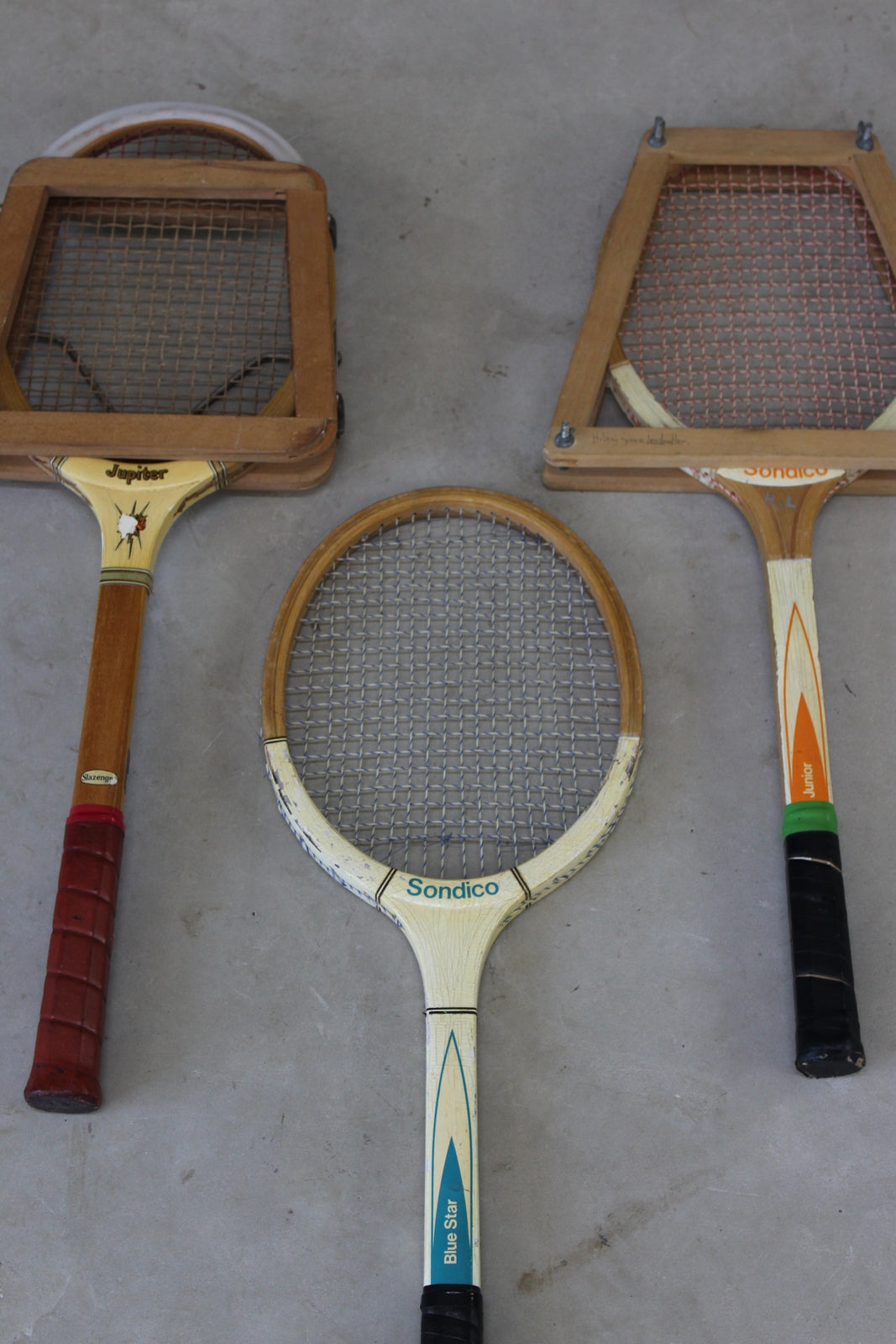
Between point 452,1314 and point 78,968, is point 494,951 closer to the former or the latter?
point 452,1314

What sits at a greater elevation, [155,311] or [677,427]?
[155,311]

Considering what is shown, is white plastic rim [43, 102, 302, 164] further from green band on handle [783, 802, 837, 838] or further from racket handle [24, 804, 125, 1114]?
green band on handle [783, 802, 837, 838]

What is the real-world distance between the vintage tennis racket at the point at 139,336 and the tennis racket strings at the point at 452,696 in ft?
0.87

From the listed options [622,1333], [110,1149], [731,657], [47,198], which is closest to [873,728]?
[731,657]

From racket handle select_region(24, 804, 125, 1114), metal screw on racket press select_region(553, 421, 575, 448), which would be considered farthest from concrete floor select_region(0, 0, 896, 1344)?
metal screw on racket press select_region(553, 421, 575, 448)

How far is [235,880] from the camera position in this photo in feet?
5.56

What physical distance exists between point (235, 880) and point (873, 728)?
100 cm

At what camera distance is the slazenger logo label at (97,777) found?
1.64 m

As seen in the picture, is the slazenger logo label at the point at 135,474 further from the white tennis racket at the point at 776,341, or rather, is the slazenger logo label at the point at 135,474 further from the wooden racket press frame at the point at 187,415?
the white tennis racket at the point at 776,341

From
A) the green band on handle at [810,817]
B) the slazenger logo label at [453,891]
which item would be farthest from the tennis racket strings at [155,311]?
the green band on handle at [810,817]

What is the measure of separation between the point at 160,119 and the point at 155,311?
310 mm

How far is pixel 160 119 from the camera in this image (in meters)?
1.94

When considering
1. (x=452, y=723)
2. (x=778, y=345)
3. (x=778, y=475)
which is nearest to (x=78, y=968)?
(x=452, y=723)

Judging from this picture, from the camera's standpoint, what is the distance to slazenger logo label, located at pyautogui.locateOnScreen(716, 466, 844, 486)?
180cm
